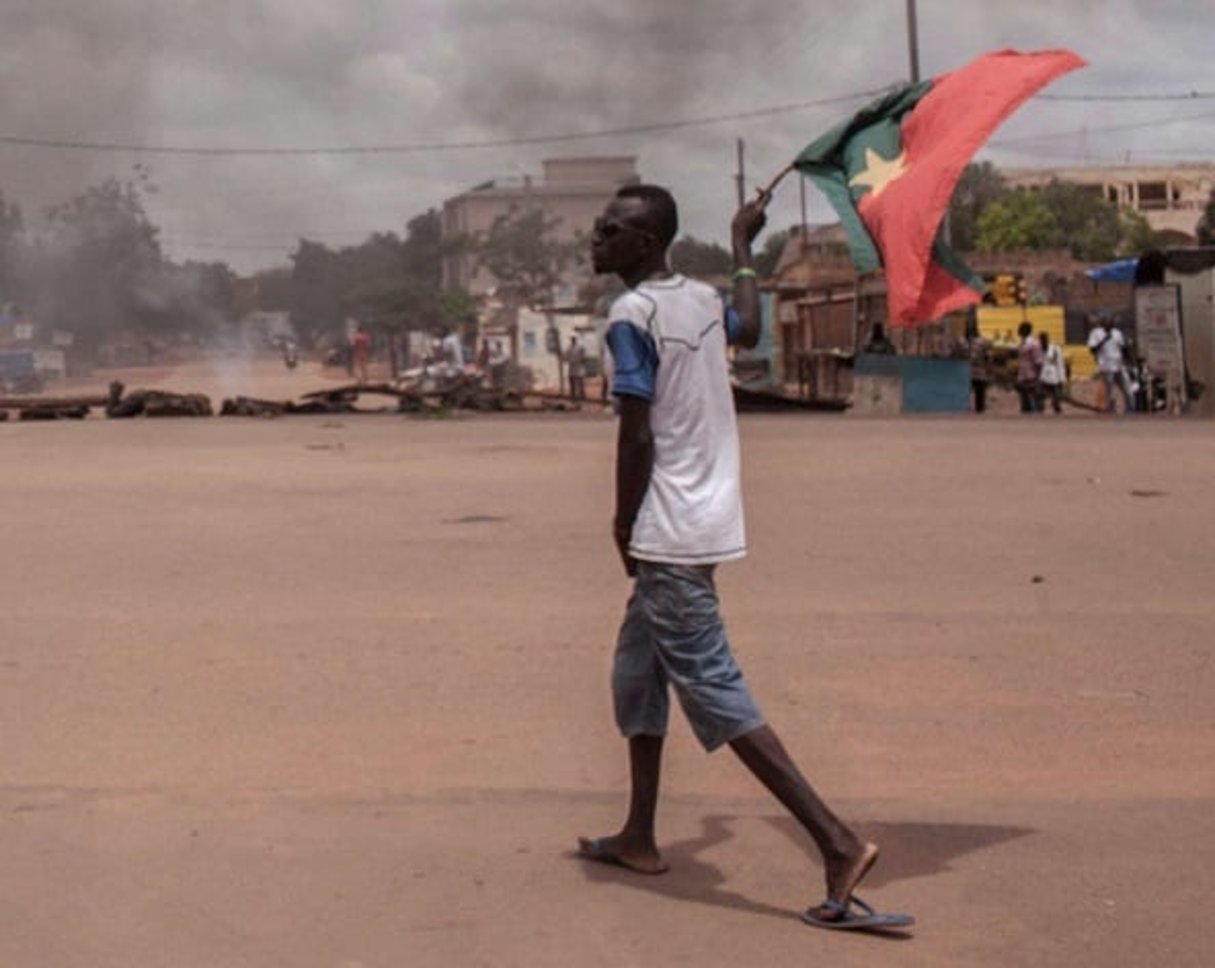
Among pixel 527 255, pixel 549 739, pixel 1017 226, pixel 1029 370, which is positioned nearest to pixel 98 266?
pixel 527 255

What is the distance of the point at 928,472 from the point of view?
54.6 feet

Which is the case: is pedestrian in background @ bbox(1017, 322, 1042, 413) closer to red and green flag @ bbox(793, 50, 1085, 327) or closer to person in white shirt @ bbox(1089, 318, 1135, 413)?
person in white shirt @ bbox(1089, 318, 1135, 413)

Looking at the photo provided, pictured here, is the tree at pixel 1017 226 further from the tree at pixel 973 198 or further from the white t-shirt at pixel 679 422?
the white t-shirt at pixel 679 422

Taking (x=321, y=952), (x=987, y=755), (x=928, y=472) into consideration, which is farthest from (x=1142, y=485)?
(x=321, y=952)

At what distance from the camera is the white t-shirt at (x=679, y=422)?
469cm

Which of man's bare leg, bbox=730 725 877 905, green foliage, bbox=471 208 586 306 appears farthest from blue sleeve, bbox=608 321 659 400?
green foliage, bbox=471 208 586 306

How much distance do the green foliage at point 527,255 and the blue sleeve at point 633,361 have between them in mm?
59263

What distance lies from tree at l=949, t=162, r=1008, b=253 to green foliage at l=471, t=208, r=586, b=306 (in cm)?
1164

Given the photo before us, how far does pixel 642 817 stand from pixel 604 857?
0.51 feet

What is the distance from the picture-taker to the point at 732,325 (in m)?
5.03

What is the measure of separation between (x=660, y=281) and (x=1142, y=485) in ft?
36.2

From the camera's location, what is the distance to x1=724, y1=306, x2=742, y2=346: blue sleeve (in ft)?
16.4

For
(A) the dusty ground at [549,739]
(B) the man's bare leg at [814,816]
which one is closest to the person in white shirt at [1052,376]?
(A) the dusty ground at [549,739]

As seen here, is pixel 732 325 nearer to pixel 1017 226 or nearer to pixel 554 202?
pixel 1017 226
